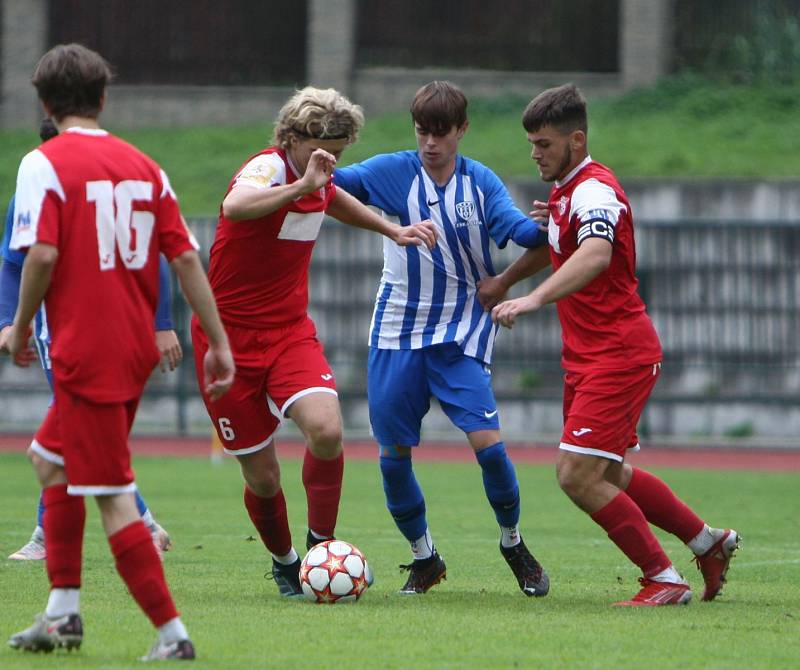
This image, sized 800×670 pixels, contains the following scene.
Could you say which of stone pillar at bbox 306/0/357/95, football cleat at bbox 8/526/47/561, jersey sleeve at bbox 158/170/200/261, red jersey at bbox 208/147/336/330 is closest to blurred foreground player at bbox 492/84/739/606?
red jersey at bbox 208/147/336/330

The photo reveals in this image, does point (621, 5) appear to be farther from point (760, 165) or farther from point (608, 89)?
point (760, 165)

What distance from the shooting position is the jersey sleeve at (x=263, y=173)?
20.9ft

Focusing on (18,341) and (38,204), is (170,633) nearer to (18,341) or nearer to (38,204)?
(18,341)

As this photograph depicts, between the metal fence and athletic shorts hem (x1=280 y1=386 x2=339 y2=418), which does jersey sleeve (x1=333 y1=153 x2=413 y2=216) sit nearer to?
athletic shorts hem (x1=280 y1=386 x2=339 y2=418)

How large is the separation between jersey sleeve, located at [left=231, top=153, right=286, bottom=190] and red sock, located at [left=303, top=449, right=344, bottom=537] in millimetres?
1215

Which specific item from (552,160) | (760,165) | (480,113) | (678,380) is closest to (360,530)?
(552,160)

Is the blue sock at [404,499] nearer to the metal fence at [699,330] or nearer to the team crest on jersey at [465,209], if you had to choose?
the team crest on jersey at [465,209]

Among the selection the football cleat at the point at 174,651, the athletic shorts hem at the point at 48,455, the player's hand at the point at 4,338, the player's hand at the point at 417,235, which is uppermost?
the player's hand at the point at 417,235

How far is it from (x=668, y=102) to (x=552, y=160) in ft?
57.0

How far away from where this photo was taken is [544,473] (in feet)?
46.9

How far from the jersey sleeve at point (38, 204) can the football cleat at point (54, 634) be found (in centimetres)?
124

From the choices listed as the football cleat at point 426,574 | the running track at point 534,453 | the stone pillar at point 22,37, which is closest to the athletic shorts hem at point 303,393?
the football cleat at point 426,574

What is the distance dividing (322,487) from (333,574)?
0.43 metres

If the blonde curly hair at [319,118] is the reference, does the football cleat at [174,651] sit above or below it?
below
